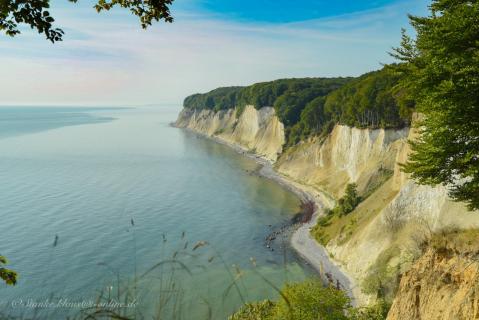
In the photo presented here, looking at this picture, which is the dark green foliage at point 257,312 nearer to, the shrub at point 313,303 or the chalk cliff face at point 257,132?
the shrub at point 313,303

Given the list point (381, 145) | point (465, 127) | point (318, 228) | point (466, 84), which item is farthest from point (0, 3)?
point (381, 145)

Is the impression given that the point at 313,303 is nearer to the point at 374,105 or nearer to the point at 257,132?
the point at 374,105

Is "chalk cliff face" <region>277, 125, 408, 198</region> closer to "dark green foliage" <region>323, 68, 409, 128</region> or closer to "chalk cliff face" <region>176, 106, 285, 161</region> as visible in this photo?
"dark green foliage" <region>323, 68, 409, 128</region>

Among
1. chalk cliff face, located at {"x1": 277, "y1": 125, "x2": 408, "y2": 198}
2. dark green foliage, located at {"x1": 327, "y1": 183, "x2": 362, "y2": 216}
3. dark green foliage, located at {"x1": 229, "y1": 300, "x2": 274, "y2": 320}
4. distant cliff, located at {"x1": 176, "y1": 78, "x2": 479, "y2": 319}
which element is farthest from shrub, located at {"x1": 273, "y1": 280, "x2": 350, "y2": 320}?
chalk cliff face, located at {"x1": 277, "y1": 125, "x2": 408, "y2": 198}

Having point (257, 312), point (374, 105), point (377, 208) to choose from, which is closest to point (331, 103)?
point (374, 105)

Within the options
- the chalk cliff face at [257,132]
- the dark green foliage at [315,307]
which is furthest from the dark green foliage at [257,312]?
the chalk cliff face at [257,132]
